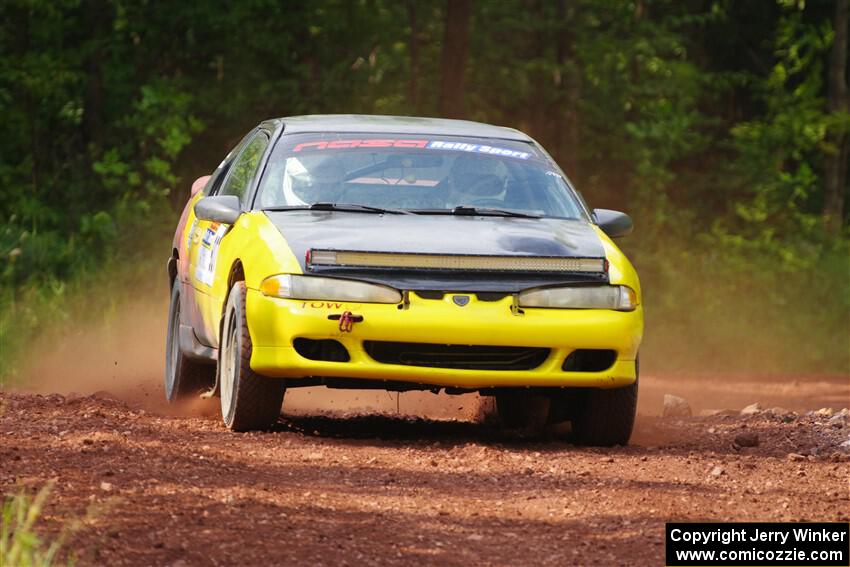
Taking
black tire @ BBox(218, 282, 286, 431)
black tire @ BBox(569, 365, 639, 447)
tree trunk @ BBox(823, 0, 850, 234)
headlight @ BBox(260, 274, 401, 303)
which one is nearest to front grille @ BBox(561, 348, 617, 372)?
black tire @ BBox(569, 365, 639, 447)

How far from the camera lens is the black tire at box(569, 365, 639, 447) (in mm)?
8867

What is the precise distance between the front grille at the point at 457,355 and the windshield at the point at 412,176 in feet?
3.23

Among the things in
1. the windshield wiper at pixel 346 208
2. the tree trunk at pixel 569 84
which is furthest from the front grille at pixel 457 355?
the tree trunk at pixel 569 84

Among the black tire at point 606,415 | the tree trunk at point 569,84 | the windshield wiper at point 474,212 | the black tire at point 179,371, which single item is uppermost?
the windshield wiper at point 474,212

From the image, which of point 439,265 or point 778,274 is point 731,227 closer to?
point 778,274

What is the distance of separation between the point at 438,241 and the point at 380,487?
1660 mm

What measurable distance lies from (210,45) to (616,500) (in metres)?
21.2

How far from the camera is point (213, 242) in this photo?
976 cm

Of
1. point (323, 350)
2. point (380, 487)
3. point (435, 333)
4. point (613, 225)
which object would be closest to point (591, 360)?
point (435, 333)

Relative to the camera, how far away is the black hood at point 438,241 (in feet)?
27.0

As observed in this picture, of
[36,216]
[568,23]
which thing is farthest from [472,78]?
[36,216]

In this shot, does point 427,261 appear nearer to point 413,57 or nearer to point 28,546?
point 28,546

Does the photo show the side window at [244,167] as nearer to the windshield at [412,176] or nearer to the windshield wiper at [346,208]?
the windshield at [412,176]

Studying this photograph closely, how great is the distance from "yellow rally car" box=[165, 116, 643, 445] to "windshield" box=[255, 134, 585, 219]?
0.01 metres
